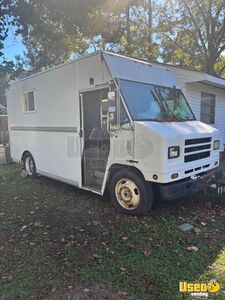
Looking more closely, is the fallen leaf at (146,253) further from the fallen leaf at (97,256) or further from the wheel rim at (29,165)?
the wheel rim at (29,165)

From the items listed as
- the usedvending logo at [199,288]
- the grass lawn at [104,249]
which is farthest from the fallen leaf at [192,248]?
the usedvending logo at [199,288]

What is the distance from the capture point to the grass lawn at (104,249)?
9.59ft

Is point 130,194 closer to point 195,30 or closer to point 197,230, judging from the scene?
point 197,230

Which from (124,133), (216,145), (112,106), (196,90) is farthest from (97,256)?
(196,90)

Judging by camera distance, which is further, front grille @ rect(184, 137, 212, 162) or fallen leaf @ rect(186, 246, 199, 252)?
front grille @ rect(184, 137, 212, 162)

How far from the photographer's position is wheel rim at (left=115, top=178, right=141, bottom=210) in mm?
4691

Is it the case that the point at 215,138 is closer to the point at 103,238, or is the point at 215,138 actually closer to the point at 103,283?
the point at 103,238

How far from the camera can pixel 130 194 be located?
4785 millimetres

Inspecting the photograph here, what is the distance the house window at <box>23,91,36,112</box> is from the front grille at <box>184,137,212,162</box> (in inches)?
178

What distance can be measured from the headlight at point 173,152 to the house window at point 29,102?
14.6 ft

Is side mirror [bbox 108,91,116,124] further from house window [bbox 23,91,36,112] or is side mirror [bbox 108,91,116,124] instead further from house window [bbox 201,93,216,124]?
house window [bbox 201,93,216,124]

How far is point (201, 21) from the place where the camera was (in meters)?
16.4

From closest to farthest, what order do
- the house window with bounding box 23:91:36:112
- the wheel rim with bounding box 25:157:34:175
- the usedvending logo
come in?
the usedvending logo → the house window with bounding box 23:91:36:112 → the wheel rim with bounding box 25:157:34:175

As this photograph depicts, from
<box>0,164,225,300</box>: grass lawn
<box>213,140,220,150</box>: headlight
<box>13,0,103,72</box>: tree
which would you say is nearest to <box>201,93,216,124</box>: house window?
<box>13,0,103,72</box>: tree
